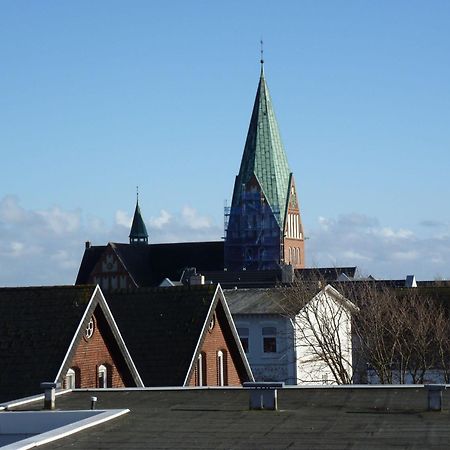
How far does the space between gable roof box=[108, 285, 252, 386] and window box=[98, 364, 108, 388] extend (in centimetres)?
243

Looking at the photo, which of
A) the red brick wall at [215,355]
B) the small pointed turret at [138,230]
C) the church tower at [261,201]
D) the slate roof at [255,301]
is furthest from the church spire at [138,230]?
the red brick wall at [215,355]

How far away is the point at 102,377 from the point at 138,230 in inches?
5805

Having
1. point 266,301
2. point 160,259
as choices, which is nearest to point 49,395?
point 266,301

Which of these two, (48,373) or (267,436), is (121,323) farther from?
(267,436)

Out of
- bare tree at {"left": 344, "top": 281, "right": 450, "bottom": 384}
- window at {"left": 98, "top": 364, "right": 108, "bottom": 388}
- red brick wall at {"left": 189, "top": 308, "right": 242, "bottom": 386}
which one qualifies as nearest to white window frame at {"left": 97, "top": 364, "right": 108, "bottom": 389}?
window at {"left": 98, "top": 364, "right": 108, "bottom": 388}

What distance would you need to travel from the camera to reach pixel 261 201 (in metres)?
156

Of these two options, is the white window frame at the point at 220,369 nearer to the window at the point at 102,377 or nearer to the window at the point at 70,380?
the window at the point at 102,377

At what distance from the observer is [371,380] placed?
5266 cm

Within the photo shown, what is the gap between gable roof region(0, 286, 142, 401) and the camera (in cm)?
2769

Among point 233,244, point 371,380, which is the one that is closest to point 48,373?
point 371,380

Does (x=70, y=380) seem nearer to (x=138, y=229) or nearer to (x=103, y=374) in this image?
(x=103, y=374)

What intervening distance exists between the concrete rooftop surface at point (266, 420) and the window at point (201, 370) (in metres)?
9.91

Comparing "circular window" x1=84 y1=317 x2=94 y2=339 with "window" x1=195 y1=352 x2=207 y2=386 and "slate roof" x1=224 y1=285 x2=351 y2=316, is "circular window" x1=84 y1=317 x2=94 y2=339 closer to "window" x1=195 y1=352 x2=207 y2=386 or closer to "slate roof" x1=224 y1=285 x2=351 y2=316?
"window" x1=195 y1=352 x2=207 y2=386

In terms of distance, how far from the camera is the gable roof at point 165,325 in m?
33.2
